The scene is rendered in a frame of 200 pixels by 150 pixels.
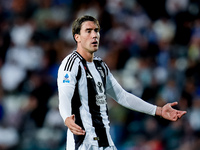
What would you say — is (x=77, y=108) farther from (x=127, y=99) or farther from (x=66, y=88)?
(x=127, y=99)

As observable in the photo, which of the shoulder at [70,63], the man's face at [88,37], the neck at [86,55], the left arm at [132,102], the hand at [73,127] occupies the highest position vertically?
the man's face at [88,37]

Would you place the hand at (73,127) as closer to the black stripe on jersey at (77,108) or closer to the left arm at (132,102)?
the black stripe on jersey at (77,108)

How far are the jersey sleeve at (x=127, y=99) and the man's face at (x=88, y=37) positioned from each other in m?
0.50

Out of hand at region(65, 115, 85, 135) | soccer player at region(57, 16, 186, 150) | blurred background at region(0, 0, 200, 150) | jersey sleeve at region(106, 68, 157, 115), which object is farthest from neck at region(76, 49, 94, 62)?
blurred background at region(0, 0, 200, 150)

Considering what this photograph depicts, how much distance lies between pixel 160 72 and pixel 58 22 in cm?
338

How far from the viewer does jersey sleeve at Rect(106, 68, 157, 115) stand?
5566mm

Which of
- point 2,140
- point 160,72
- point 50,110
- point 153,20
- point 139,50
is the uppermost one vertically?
point 153,20

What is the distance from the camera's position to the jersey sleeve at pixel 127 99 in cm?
557

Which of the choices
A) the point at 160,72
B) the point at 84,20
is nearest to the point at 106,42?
the point at 160,72

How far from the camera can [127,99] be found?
18.5 ft

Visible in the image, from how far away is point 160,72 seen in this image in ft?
33.4

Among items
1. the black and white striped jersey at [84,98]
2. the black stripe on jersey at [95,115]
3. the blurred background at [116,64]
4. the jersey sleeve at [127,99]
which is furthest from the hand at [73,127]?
the blurred background at [116,64]

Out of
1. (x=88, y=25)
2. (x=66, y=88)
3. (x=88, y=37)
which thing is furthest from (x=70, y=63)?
(x=88, y=25)

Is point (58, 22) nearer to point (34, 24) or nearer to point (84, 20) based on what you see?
point (34, 24)
